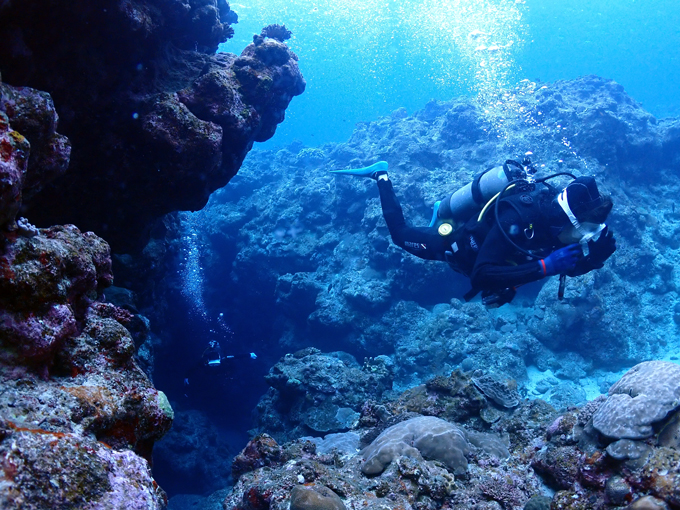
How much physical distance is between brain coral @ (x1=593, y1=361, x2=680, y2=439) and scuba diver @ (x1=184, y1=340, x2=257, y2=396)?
891cm

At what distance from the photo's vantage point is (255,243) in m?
14.9

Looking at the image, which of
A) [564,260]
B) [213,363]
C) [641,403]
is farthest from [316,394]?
[641,403]

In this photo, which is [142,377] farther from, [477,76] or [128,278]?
[477,76]

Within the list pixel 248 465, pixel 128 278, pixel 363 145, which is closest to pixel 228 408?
pixel 128 278

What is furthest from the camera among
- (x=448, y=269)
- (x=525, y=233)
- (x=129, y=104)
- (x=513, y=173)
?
(x=448, y=269)

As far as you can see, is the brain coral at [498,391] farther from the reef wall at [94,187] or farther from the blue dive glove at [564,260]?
the reef wall at [94,187]

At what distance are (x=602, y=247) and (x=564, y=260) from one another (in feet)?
1.73

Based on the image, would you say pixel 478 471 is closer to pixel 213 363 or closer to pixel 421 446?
pixel 421 446

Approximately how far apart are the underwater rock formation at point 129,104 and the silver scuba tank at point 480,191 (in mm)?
3578

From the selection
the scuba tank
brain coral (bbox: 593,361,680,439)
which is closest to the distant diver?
the scuba tank

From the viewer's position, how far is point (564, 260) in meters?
3.99

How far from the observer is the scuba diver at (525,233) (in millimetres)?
4059

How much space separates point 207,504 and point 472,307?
28.2 feet

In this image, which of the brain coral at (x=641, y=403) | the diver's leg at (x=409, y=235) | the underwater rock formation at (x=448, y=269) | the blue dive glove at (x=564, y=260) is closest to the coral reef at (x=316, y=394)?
the underwater rock formation at (x=448, y=269)
